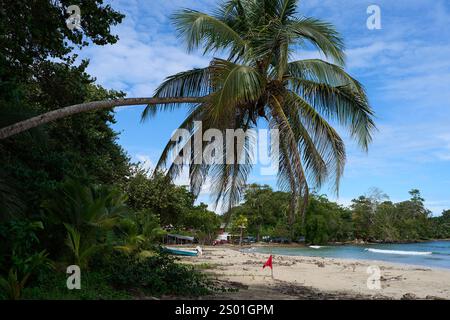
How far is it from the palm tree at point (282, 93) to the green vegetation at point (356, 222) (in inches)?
2210

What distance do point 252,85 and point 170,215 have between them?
23044 millimetres

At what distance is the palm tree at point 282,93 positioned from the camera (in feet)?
26.6

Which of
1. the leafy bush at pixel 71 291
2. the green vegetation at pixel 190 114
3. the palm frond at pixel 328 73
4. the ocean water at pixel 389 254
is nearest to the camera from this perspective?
the leafy bush at pixel 71 291

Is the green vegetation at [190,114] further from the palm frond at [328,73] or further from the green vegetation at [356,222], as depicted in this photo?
the green vegetation at [356,222]

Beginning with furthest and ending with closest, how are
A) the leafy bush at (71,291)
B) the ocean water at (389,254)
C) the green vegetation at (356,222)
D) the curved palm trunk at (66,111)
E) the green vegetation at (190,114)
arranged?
the green vegetation at (356,222) < the ocean water at (389,254) < the green vegetation at (190,114) < the leafy bush at (71,291) < the curved palm trunk at (66,111)

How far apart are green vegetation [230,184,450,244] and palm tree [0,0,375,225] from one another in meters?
56.1

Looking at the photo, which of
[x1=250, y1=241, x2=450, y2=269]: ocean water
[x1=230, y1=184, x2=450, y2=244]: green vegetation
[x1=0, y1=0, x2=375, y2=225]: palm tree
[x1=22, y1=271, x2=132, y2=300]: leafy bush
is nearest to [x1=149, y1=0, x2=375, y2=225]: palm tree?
[x1=0, y1=0, x2=375, y2=225]: palm tree

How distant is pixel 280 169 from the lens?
8555 mm

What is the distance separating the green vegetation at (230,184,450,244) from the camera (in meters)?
72.9

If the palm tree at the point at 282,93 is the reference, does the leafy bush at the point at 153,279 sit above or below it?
below

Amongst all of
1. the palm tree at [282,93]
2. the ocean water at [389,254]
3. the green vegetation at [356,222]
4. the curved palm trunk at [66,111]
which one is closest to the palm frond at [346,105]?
the palm tree at [282,93]
